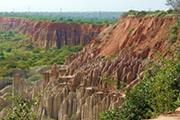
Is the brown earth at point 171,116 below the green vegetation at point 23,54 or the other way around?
the other way around

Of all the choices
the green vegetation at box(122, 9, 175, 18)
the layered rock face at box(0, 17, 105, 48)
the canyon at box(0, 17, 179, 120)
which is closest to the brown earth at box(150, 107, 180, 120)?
the canyon at box(0, 17, 179, 120)

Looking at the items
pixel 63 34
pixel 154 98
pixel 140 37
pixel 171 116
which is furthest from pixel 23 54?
pixel 171 116

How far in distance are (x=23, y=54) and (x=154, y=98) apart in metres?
49.9

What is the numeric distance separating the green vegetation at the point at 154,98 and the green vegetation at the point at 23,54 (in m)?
24.3

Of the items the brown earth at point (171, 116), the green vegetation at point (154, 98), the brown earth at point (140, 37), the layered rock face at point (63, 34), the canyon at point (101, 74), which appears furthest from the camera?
the layered rock face at point (63, 34)

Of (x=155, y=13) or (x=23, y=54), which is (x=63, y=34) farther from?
(x=155, y=13)

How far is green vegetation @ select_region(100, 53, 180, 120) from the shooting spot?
7.67 m

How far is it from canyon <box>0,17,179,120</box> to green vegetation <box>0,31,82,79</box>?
11.8 m

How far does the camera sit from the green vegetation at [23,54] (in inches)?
1574

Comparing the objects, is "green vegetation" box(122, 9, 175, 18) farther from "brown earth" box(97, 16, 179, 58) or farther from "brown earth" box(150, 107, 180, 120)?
"brown earth" box(150, 107, 180, 120)

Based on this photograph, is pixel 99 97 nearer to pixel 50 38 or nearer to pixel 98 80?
pixel 98 80

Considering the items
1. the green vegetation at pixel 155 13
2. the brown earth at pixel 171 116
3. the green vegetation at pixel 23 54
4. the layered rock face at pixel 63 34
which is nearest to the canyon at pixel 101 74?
the green vegetation at pixel 155 13

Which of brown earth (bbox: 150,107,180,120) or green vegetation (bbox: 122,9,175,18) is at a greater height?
green vegetation (bbox: 122,9,175,18)

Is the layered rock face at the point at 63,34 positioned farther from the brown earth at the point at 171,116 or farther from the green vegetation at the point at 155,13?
the brown earth at the point at 171,116
